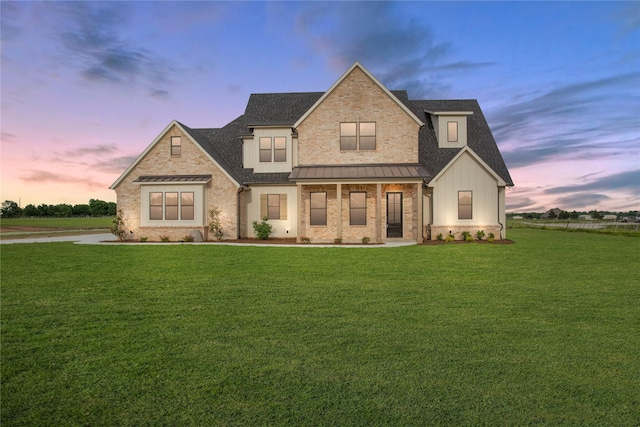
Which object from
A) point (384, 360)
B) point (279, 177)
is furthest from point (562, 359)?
point (279, 177)

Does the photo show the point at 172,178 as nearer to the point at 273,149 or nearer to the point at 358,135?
the point at 273,149

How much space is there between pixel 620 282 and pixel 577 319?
15.5ft

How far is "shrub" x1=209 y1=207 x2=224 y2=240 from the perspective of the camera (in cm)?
2434

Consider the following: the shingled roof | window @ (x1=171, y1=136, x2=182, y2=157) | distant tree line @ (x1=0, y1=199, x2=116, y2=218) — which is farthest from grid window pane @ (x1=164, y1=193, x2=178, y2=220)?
distant tree line @ (x1=0, y1=199, x2=116, y2=218)

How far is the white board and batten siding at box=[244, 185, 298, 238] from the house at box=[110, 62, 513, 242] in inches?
2.4

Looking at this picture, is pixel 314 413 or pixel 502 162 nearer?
pixel 314 413

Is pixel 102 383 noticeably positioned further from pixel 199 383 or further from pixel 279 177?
pixel 279 177

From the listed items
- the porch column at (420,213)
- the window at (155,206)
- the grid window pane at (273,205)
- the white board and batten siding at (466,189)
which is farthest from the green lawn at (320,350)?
the grid window pane at (273,205)

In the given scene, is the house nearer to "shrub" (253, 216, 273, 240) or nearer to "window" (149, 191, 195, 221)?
"window" (149, 191, 195, 221)

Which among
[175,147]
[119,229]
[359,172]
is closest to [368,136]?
[359,172]

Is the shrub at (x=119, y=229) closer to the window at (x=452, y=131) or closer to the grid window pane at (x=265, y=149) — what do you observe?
the grid window pane at (x=265, y=149)

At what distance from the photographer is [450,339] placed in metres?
5.66

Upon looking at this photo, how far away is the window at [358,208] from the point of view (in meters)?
23.8

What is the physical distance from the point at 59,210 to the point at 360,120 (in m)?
102
